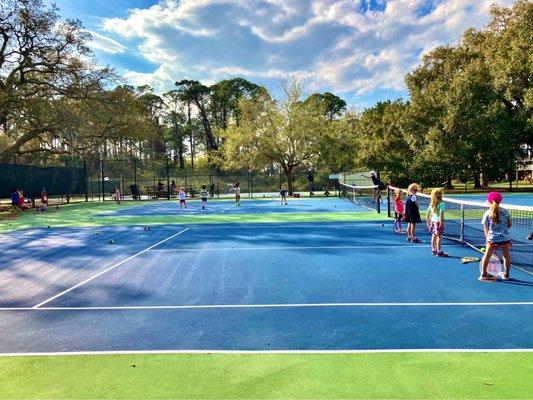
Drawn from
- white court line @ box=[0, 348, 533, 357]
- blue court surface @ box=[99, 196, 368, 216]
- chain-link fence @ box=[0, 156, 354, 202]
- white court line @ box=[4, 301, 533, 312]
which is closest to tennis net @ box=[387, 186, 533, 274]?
white court line @ box=[4, 301, 533, 312]

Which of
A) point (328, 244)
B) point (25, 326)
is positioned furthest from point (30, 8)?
point (25, 326)

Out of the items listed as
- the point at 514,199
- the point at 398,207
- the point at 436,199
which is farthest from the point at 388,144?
the point at 436,199

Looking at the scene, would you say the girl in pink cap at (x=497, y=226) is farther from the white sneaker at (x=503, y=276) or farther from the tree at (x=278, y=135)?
the tree at (x=278, y=135)

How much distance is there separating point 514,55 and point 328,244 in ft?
115

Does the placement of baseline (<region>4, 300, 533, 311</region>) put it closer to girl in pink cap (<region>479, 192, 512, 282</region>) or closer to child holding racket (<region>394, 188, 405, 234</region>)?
girl in pink cap (<region>479, 192, 512, 282</region>)

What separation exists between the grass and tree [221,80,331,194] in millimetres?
36300

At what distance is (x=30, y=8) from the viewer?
103ft

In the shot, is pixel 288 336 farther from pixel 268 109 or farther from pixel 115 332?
pixel 268 109

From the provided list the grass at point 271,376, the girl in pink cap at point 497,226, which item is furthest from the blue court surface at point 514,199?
the grass at point 271,376

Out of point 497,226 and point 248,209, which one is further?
point 248,209

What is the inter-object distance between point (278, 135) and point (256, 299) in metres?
36.4

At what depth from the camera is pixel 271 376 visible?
3984 millimetres

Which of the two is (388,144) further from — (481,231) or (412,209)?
(412,209)

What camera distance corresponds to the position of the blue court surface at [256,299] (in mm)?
4977
